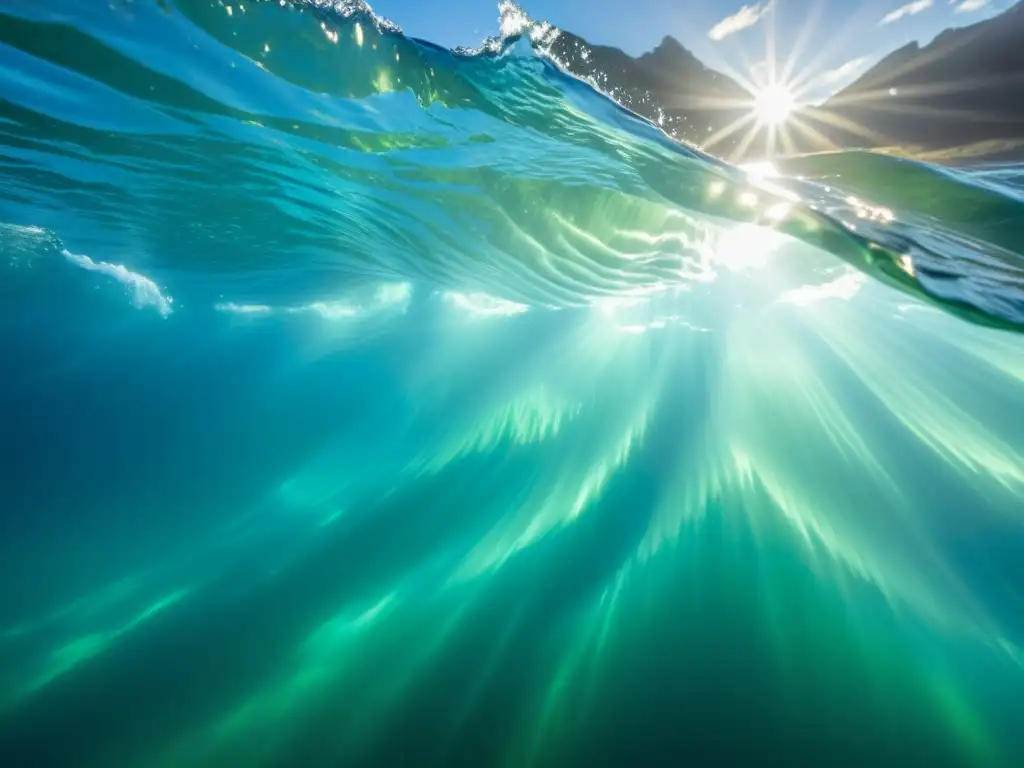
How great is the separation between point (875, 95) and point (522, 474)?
7.15 metres

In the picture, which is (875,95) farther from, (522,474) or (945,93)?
(522,474)

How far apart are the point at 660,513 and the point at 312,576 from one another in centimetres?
521

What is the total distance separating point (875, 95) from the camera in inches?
192

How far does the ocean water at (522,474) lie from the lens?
3867 mm

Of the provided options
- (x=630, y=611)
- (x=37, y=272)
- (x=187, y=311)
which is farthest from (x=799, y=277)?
(x=37, y=272)

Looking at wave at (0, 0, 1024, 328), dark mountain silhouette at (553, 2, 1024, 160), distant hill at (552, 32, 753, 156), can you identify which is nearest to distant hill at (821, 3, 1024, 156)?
dark mountain silhouette at (553, 2, 1024, 160)

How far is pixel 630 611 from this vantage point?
16.2ft

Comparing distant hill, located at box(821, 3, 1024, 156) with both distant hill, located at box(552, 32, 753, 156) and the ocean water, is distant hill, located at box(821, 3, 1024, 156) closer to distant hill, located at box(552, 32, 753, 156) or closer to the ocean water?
the ocean water

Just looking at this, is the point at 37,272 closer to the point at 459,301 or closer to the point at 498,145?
the point at 459,301

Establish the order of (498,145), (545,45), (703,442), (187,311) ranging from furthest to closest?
1. (187,311)
2. (703,442)
3. (498,145)
4. (545,45)

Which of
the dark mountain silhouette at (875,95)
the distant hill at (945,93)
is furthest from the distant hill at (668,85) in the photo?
the distant hill at (945,93)

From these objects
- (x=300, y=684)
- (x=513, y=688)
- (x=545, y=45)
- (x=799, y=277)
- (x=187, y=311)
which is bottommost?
(x=187, y=311)

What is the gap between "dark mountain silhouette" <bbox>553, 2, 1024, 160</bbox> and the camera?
414 centimetres

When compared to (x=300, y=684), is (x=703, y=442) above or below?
above
